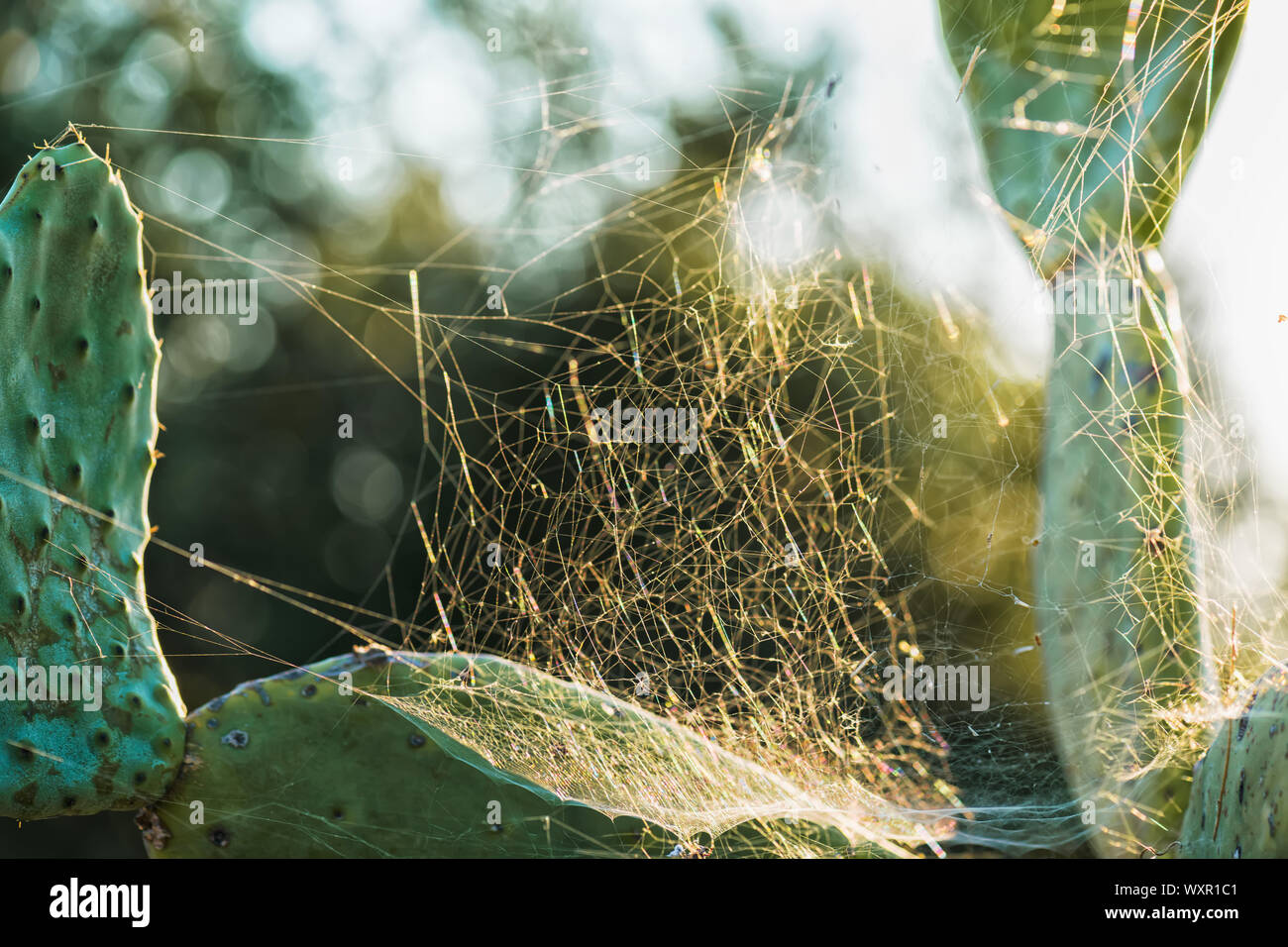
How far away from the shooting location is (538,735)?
1.58 metres

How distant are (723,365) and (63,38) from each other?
6051 millimetres

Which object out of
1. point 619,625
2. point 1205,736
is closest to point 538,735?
point 619,625

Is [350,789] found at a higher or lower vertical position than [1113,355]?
lower

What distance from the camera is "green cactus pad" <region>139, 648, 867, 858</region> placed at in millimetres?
1421
